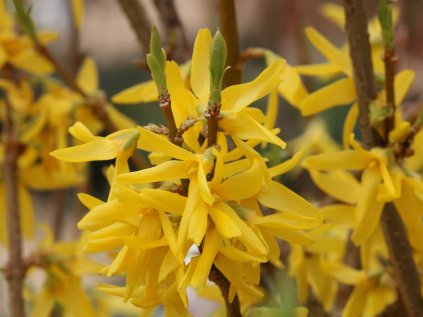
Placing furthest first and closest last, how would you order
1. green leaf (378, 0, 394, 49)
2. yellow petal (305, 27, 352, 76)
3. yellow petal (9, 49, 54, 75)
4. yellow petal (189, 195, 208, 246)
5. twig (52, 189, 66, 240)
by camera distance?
1. twig (52, 189, 66, 240)
2. yellow petal (9, 49, 54, 75)
3. yellow petal (305, 27, 352, 76)
4. green leaf (378, 0, 394, 49)
5. yellow petal (189, 195, 208, 246)

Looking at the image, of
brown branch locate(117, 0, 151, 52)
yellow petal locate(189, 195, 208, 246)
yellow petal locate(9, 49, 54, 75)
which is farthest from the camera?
yellow petal locate(9, 49, 54, 75)

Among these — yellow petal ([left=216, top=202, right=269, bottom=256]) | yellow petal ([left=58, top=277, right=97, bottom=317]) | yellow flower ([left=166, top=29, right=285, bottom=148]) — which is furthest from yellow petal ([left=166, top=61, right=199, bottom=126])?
yellow petal ([left=58, top=277, right=97, bottom=317])

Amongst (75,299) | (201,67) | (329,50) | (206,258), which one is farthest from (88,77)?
(206,258)

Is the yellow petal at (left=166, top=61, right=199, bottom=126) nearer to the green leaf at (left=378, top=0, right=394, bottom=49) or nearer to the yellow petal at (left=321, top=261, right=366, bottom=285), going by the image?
the green leaf at (left=378, top=0, right=394, bottom=49)

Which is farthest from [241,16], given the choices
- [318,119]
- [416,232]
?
[416,232]

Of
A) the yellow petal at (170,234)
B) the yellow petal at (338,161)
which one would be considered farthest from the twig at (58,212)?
the yellow petal at (170,234)

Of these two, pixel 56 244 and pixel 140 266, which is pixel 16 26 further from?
pixel 140 266
